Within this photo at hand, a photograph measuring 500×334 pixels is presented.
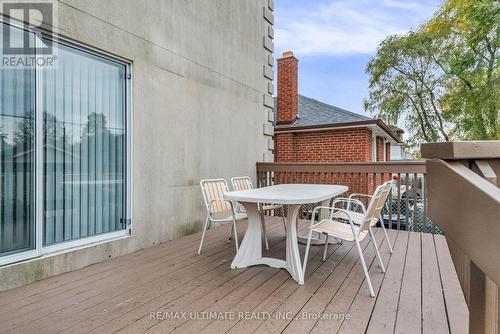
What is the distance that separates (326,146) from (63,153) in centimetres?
723

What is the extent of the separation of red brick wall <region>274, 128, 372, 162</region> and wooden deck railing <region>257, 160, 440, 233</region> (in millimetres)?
2456

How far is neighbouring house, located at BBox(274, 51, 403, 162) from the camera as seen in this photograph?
27.6 feet

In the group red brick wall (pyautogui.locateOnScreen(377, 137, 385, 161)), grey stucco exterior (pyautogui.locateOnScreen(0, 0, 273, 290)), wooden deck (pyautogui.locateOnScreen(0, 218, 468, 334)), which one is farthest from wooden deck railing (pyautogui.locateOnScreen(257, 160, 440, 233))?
red brick wall (pyautogui.locateOnScreen(377, 137, 385, 161))

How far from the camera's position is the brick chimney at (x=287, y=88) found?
979 centimetres

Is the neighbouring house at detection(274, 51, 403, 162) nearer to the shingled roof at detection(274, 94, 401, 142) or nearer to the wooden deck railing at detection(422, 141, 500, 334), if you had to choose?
the shingled roof at detection(274, 94, 401, 142)

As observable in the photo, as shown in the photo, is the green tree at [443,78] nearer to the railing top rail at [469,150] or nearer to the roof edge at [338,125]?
the roof edge at [338,125]

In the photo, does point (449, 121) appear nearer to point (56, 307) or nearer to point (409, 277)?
point (409, 277)

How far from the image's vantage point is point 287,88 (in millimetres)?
9867

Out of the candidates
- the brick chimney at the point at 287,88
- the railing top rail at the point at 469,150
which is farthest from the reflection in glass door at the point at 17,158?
the brick chimney at the point at 287,88

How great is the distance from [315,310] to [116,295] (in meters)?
1.51

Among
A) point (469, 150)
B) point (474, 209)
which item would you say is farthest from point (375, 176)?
point (474, 209)

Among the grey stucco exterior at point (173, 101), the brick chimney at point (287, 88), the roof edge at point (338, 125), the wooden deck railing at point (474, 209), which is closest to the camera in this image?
the wooden deck railing at point (474, 209)

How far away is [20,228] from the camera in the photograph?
2.57 metres

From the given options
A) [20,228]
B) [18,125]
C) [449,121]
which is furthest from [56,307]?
[449,121]
